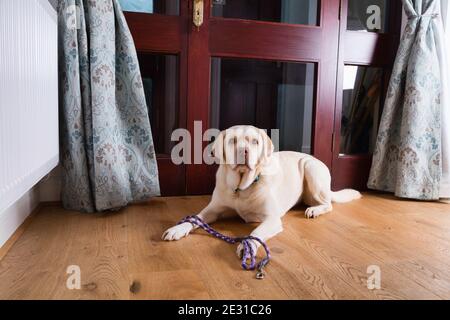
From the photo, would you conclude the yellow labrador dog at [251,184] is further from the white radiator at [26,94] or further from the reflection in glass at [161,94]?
the reflection in glass at [161,94]

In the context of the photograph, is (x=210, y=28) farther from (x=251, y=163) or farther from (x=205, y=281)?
(x=205, y=281)

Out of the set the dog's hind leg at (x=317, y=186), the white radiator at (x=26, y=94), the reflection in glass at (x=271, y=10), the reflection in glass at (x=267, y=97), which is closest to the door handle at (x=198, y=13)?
the reflection in glass at (x=271, y=10)

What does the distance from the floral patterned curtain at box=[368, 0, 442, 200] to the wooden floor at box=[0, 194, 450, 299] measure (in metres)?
0.33

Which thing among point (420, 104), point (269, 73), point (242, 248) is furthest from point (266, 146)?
point (420, 104)

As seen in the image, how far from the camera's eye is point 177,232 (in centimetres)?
136

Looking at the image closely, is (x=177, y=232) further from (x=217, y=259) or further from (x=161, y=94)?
(x=161, y=94)

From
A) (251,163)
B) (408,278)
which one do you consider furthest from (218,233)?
(408,278)

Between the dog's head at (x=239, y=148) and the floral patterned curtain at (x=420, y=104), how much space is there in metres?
1.08

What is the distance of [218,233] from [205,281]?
1.27 feet

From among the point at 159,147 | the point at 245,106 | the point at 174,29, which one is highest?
the point at 174,29

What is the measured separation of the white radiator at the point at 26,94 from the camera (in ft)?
3.13

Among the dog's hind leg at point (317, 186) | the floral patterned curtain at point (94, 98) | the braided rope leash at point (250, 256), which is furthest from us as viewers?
the dog's hind leg at point (317, 186)

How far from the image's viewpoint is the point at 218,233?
54.9 inches

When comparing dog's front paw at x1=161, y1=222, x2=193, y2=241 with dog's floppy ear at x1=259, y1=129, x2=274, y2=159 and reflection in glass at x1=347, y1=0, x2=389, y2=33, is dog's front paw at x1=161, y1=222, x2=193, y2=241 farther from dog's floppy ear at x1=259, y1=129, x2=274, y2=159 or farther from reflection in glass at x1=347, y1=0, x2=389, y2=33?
reflection in glass at x1=347, y1=0, x2=389, y2=33
